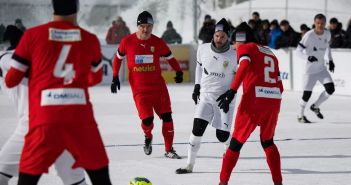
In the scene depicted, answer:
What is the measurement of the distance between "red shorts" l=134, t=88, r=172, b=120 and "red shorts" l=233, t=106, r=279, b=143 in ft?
9.85

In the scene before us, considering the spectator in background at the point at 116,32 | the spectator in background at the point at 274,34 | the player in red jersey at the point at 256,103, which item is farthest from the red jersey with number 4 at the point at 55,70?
the spectator in background at the point at 116,32

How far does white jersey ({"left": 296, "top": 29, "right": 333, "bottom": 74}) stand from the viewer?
613 inches

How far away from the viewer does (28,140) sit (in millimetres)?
5941

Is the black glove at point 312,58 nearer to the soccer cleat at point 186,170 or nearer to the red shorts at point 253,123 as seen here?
the soccer cleat at point 186,170

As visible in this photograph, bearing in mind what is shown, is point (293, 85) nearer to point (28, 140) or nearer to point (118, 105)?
point (118, 105)

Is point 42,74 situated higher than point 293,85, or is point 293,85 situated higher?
point 42,74

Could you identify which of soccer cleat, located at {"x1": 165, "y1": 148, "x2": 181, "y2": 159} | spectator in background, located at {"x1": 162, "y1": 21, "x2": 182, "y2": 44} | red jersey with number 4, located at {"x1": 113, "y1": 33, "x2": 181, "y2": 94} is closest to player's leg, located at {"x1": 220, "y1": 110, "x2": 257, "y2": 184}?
soccer cleat, located at {"x1": 165, "y1": 148, "x2": 181, "y2": 159}

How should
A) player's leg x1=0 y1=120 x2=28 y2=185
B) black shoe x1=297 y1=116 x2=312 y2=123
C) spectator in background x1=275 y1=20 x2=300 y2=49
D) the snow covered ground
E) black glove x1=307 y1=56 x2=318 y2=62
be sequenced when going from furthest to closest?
1. spectator in background x1=275 y1=20 x2=300 y2=49
2. black shoe x1=297 y1=116 x2=312 y2=123
3. black glove x1=307 y1=56 x2=318 y2=62
4. the snow covered ground
5. player's leg x1=0 y1=120 x2=28 y2=185

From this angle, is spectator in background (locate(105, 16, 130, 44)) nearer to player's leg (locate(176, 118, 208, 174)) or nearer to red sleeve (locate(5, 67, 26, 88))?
player's leg (locate(176, 118, 208, 174))

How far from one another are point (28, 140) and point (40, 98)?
0.31 meters

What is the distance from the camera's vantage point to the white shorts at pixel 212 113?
1032 cm

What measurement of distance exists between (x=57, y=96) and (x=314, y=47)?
10.4m

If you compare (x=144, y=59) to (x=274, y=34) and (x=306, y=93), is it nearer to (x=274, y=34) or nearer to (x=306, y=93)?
(x=306, y=93)

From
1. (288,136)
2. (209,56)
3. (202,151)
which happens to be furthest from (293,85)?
(209,56)
